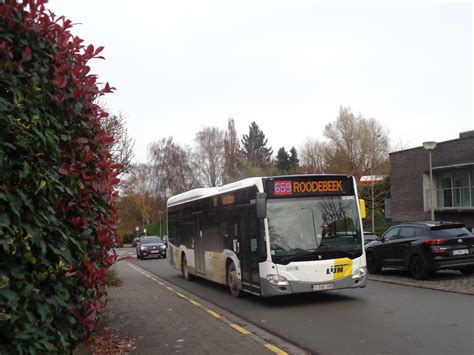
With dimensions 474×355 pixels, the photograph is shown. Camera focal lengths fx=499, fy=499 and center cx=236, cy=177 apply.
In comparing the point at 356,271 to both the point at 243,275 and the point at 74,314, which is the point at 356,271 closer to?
the point at 243,275

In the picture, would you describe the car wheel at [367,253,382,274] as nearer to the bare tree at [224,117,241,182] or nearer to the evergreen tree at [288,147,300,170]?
the bare tree at [224,117,241,182]

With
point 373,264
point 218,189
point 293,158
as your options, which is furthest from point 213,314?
point 293,158

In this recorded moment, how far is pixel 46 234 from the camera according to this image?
12.6 feet

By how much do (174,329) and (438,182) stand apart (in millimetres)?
30211

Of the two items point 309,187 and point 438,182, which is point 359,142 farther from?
point 309,187

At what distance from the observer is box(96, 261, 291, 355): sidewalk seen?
23.7 ft

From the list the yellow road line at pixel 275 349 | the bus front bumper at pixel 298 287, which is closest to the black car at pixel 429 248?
the bus front bumper at pixel 298 287

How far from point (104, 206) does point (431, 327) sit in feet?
19.2

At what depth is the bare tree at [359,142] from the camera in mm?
61938

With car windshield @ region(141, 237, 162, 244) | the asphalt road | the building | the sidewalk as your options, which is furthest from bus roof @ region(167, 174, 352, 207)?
the building

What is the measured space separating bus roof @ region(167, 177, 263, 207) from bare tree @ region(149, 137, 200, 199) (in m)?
47.8

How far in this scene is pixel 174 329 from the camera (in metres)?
8.70

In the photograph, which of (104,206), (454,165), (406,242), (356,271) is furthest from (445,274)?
(454,165)

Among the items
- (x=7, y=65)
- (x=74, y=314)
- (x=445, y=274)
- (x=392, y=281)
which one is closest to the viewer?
(x=7, y=65)
